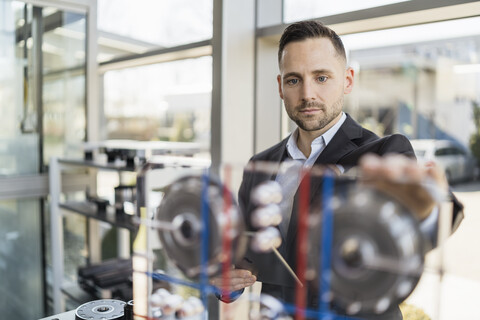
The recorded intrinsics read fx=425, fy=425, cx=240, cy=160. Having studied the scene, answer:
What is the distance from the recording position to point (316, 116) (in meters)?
1.00

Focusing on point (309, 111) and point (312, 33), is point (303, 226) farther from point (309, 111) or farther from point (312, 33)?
point (312, 33)

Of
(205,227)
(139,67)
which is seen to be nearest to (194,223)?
(205,227)

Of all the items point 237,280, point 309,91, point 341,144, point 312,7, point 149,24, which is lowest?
point 237,280

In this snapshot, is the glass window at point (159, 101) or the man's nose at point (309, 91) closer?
the man's nose at point (309, 91)

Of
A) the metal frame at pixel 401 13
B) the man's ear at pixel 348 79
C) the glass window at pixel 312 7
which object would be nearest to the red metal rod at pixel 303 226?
the man's ear at pixel 348 79

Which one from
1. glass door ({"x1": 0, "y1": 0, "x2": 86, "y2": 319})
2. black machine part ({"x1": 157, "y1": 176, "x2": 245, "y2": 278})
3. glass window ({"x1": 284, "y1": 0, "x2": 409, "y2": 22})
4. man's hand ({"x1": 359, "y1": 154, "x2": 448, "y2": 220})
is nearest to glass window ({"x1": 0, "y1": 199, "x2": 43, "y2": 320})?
glass door ({"x1": 0, "y1": 0, "x2": 86, "y2": 319})

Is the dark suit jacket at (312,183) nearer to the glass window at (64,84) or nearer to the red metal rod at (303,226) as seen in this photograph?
the red metal rod at (303,226)

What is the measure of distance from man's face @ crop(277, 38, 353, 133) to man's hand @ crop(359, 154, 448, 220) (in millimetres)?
422

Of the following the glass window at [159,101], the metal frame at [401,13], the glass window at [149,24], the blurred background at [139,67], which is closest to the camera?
the metal frame at [401,13]

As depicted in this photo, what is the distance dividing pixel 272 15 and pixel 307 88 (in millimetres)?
1170

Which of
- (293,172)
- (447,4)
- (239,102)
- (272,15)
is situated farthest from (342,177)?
(272,15)

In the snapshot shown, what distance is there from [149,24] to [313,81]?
10.5 ft

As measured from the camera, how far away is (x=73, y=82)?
2834 mm

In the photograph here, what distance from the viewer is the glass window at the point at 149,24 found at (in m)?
3.68
